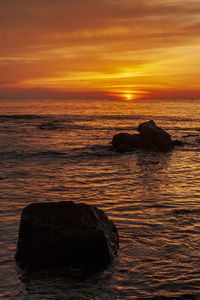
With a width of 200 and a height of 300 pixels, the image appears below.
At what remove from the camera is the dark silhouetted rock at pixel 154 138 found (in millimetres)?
26281

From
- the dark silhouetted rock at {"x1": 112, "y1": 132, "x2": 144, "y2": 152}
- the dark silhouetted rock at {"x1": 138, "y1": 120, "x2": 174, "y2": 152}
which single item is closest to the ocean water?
the dark silhouetted rock at {"x1": 138, "y1": 120, "x2": 174, "y2": 152}

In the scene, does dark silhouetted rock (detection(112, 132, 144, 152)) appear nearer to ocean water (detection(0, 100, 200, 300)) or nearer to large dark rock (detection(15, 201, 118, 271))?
ocean water (detection(0, 100, 200, 300))

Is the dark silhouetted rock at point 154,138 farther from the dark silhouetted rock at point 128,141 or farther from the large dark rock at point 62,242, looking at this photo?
the large dark rock at point 62,242

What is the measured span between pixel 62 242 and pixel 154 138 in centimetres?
2100

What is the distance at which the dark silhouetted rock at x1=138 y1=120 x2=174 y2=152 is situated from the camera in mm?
26281

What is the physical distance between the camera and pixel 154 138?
88.2ft

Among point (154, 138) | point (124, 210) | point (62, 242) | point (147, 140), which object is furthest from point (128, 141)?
point (62, 242)

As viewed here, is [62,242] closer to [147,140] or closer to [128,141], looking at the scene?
[128,141]

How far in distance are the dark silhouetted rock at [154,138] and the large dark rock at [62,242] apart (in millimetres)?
19616

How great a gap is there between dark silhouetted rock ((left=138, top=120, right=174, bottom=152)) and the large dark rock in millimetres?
19616

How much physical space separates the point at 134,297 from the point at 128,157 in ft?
54.6

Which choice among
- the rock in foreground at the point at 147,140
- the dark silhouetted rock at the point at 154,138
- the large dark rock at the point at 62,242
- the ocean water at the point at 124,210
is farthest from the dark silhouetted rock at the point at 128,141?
the large dark rock at the point at 62,242

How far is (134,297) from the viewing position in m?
5.84

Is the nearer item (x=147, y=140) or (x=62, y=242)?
(x=62, y=242)
